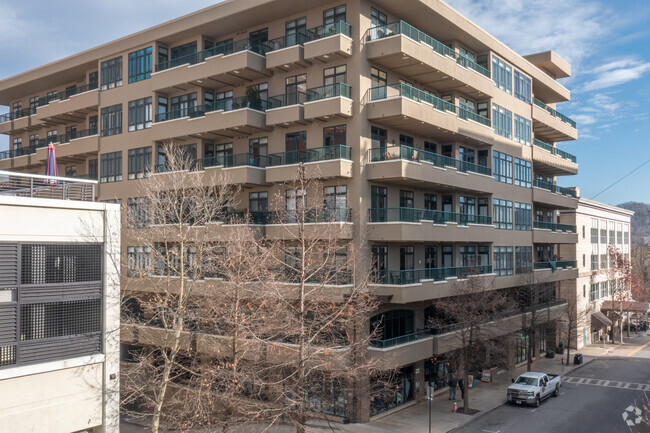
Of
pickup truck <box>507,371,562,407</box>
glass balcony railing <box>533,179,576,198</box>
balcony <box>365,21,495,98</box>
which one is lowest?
pickup truck <box>507,371,562,407</box>

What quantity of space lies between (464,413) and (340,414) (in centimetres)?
726

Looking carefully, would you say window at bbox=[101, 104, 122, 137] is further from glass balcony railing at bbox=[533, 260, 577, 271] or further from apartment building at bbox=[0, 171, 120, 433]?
glass balcony railing at bbox=[533, 260, 577, 271]

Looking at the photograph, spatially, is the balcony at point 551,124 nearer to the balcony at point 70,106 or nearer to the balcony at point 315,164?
the balcony at point 315,164

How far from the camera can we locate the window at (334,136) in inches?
1209

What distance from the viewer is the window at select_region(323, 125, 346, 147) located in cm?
3072

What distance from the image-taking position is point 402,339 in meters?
30.1

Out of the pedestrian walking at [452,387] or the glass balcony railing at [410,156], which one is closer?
the glass balcony railing at [410,156]

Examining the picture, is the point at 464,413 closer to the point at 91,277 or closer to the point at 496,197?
the point at 496,197

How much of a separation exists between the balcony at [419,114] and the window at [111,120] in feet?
66.1

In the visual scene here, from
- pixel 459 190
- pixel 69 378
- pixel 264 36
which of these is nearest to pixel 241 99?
pixel 264 36

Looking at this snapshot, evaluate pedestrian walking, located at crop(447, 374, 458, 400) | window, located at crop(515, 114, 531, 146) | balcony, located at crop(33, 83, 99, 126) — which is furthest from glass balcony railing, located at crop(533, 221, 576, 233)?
balcony, located at crop(33, 83, 99, 126)

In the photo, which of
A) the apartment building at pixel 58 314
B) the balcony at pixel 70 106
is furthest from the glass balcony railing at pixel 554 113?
the apartment building at pixel 58 314

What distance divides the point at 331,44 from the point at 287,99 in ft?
14.8

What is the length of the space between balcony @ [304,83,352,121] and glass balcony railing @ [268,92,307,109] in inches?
45.1
